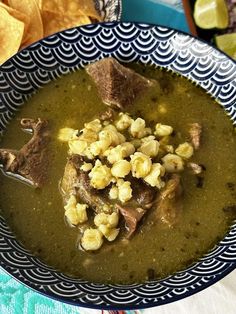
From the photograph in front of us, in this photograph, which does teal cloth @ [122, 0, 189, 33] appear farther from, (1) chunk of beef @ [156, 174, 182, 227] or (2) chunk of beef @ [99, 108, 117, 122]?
(1) chunk of beef @ [156, 174, 182, 227]

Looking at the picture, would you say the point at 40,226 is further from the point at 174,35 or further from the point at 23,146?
the point at 174,35

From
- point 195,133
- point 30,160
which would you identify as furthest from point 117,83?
point 30,160

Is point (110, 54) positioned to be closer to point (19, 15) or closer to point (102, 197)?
point (19, 15)

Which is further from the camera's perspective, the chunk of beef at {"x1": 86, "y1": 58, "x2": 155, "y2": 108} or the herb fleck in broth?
the chunk of beef at {"x1": 86, "y1": 58, "x2": 155, "y2": 108}

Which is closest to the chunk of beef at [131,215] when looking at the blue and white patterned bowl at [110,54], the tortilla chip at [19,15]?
the blue and white patterned bowl at [110,54]

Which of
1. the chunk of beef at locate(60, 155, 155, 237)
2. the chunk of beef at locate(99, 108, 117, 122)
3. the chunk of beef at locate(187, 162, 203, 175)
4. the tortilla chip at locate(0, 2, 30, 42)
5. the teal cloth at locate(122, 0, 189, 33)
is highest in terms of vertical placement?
the teal cloth at locate(122, 0, 189, 33)

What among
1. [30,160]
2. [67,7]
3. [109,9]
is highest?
[109,9]

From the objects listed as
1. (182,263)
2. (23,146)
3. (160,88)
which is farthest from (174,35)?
(182,263)

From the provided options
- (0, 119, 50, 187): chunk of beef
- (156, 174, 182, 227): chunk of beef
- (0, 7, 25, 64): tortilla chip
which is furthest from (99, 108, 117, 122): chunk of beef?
(0, 7, 25, 64): tortilla chip
